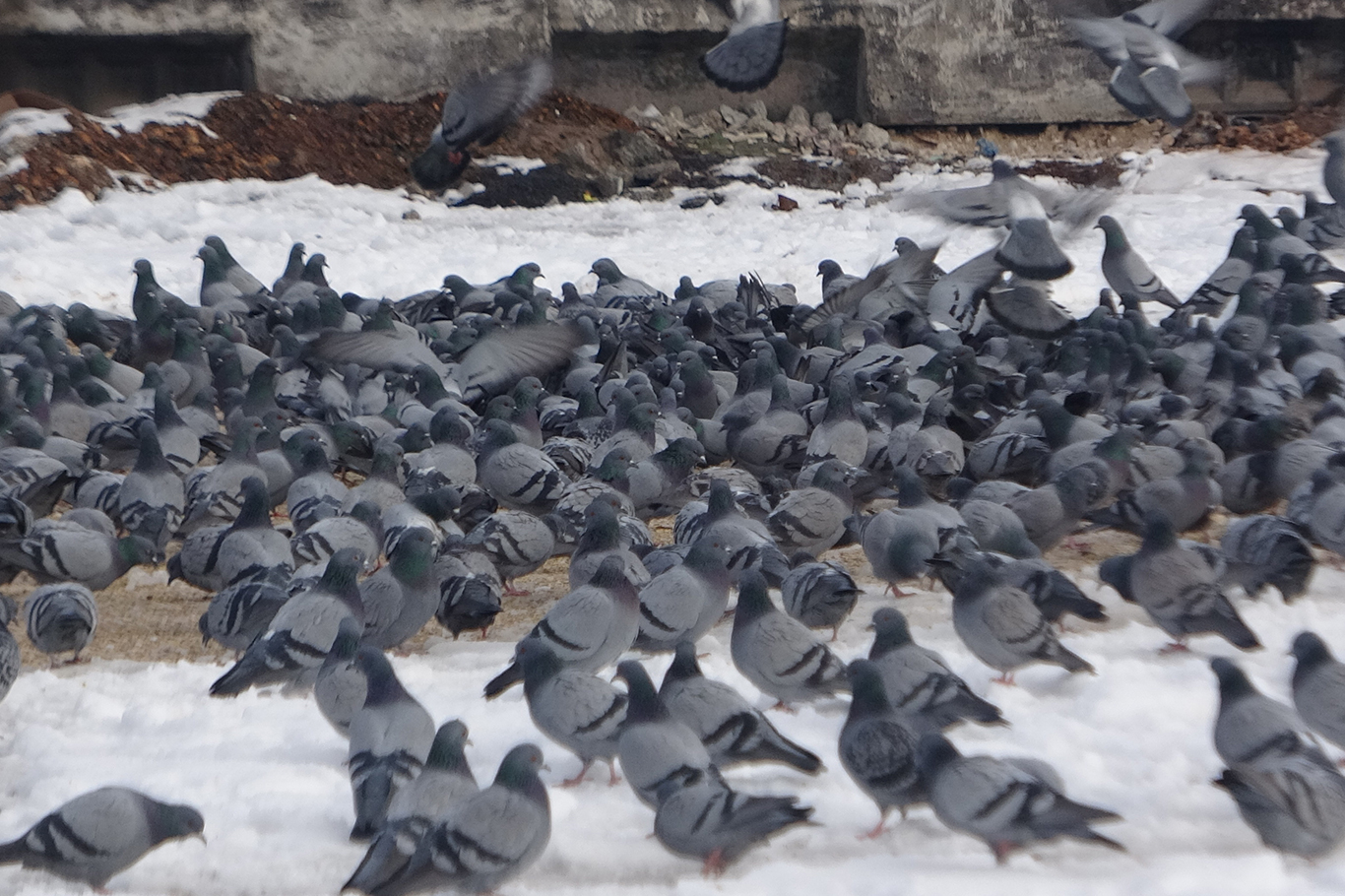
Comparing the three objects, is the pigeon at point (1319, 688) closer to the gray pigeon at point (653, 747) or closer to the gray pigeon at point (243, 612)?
the gray pigeon at point (653, 747)

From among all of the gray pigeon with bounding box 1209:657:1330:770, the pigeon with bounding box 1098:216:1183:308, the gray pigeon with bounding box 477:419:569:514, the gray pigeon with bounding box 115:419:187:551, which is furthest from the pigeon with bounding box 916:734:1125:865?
the pigeon with bounding box 1098:216:1183:308

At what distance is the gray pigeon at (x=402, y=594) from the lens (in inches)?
172

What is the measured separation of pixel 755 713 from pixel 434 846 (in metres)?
0.96

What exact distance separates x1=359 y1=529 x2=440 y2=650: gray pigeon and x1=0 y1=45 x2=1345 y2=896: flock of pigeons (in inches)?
0.4

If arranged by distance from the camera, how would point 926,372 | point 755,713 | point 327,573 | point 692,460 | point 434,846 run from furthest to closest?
point 926,372, point 692,460, point 327,573, point 755,713, point 434,846

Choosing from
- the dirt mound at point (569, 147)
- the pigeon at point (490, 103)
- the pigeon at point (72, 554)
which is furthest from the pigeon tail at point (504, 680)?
the dirt mound at point (569, 147)

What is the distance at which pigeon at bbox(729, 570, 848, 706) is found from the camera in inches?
151

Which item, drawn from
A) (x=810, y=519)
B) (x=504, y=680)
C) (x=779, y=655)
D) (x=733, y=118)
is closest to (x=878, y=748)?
(x=779, y=655)

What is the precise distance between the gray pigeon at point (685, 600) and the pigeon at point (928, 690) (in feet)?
2.33

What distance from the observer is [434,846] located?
9.37 feet

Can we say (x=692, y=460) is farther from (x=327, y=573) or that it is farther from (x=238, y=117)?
(x=238, y=117)

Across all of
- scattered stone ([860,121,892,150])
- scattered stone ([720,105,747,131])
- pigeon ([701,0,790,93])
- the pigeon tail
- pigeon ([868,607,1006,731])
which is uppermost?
pigeon ([701,0,790,93])

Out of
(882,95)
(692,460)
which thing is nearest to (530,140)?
(882,95)

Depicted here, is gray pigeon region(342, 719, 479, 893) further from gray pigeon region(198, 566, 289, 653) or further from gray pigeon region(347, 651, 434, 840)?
gray pigeon region(198, 566, 289, 653)
